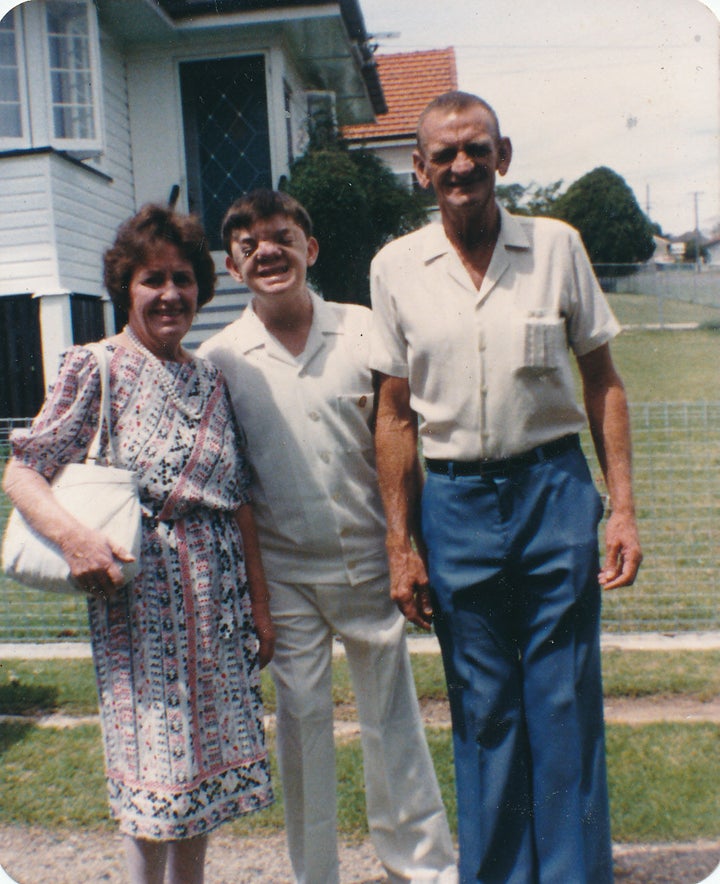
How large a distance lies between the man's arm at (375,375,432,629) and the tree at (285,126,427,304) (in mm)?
7803

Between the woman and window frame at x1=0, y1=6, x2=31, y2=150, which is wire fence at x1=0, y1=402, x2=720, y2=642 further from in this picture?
window frame at x1=0, y1=6, x2=31, y2=150

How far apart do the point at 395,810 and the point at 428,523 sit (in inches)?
35.1

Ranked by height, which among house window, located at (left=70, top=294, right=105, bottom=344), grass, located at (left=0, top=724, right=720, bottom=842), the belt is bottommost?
grass, located at (left=0, top=724, right=720, bottom=842)

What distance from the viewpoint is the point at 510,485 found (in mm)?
2420

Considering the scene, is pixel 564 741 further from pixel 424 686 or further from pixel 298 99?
pixel 298 99

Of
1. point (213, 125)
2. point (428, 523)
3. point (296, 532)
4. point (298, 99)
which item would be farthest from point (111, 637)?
point (298, 99)

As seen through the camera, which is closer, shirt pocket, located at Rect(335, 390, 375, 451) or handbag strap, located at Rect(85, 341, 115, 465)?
handbag strap, located at Rect(85, 341, 115, 465)

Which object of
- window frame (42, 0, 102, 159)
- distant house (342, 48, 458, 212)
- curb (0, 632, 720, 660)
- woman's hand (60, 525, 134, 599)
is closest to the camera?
woman's hand (60, 525, 134, 599)

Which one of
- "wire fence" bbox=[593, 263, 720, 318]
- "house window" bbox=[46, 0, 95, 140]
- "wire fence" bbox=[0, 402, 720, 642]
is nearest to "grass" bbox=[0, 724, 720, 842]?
"wire fence" bbox=[0, 402, 720, 642]

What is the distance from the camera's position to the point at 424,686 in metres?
4.08

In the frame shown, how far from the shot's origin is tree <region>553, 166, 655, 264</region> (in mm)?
14055

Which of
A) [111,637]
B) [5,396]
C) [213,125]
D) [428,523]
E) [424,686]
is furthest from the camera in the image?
[213,125]

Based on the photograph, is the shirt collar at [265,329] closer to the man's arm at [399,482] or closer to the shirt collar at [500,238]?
the man's arm at [399,482]

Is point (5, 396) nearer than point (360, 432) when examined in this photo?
No
